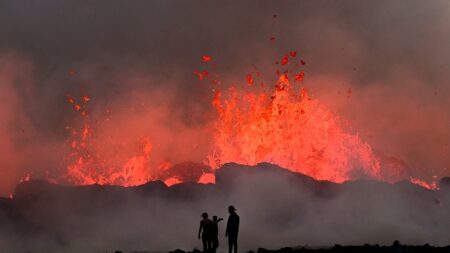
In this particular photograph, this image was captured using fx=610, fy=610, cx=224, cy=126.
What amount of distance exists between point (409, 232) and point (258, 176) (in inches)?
1907

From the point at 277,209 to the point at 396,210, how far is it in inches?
1136

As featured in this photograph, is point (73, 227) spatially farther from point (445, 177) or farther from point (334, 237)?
point (445, 177)

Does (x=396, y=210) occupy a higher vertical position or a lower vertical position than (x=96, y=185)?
lower

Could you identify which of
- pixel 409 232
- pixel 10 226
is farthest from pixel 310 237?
pixel 10 226

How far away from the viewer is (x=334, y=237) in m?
114

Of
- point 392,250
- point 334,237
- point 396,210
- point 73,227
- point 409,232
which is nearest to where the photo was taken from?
point 392,250

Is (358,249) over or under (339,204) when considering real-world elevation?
under

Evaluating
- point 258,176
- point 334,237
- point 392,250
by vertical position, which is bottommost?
point 392,250

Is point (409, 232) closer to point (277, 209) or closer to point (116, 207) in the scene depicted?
point (277, 209)

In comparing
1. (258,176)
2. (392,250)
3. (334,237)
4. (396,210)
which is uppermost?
(258,176)

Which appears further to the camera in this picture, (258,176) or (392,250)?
(258,176)

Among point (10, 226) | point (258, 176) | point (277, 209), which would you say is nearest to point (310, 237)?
point (277, 209)

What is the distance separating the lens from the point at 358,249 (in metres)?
38.4

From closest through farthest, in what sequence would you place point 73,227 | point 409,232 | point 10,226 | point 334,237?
point 334,237 → point 409,232 → point 73,227 → point 10,226
